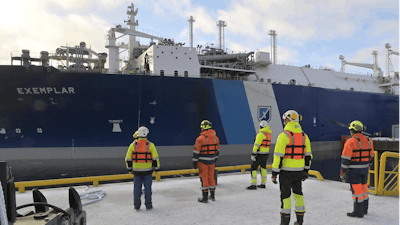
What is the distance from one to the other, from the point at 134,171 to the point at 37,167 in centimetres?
942

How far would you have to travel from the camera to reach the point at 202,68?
1492cm

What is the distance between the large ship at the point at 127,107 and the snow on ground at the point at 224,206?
6.52 meters

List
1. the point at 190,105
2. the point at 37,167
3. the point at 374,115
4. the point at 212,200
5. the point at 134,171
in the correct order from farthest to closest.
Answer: the point at 374,115 < the point at 190,105 < the point at 37,167 < the point at 212,200 < the point at 134,171

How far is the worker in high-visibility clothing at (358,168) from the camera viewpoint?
3.61m

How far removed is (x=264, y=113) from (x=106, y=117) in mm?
8362

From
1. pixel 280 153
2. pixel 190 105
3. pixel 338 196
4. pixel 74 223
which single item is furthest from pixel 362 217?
pixel 190 105

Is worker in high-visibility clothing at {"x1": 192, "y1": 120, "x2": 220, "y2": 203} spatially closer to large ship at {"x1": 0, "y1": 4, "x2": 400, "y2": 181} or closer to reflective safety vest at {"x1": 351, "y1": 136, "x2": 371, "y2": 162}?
reflective safety vest at {"x1": 351, "y1": 136, "x2": 371, "y2": 162}

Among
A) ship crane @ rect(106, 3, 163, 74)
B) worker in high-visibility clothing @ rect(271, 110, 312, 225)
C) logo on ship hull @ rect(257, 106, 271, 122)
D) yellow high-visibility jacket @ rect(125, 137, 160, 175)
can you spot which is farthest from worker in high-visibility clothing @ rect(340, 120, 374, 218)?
ship crane @ rect(106, 3, 163, 74)

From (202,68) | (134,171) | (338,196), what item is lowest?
(338,196)

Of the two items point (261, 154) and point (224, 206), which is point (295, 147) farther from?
point (261, 154)

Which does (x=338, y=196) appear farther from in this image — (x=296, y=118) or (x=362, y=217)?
(x=296, y=118)

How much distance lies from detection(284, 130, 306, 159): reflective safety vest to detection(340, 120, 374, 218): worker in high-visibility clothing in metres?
0.99

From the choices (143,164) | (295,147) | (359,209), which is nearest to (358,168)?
(359,209)

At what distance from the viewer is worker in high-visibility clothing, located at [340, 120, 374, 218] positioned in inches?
142
